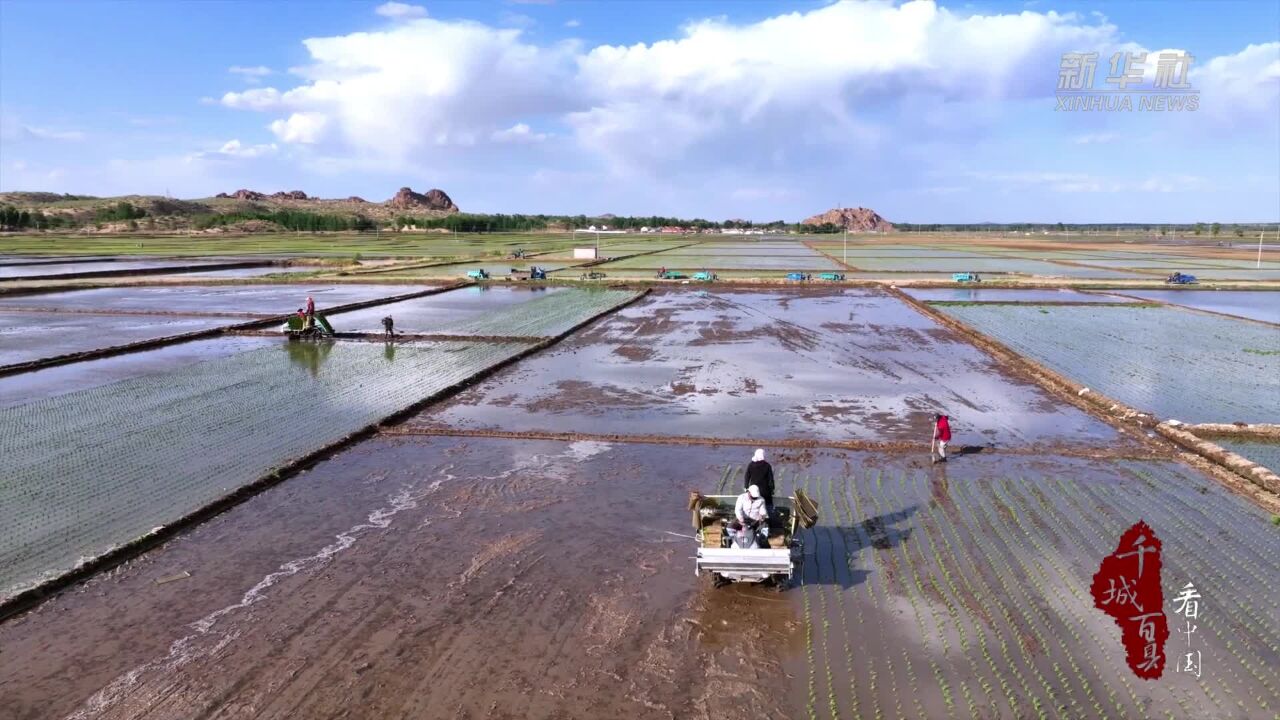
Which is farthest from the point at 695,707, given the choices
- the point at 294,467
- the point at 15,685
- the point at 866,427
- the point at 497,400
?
the point at 497,400

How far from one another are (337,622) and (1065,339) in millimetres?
25805

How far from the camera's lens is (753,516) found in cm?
848

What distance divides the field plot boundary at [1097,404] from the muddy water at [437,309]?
1957 centimetres

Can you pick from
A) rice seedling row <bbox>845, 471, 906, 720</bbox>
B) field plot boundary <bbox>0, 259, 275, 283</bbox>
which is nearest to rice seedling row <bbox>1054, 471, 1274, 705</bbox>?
rice seedling row <bbox>845, 471, 906, 720</bbox>

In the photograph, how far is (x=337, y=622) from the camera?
310 inches

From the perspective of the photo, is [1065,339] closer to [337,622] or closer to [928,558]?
[928,558]

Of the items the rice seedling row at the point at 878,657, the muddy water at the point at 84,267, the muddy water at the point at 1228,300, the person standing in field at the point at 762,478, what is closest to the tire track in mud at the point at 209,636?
the person standing in field at the point at 762,478

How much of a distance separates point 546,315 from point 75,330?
17.5 m

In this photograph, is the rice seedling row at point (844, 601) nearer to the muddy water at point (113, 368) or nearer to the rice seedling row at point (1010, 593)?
the rice seedling row at point (1010, 593)

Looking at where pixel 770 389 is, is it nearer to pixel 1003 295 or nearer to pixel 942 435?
pixel 942 435

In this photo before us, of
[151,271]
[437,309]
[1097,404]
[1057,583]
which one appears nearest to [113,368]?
[437,309]

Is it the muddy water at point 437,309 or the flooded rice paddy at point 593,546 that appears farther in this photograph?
the muddy water at point 437,309

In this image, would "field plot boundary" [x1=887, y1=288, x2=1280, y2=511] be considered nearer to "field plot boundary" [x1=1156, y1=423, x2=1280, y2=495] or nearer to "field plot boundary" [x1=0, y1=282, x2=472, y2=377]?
"field plot boundary" [x1=1156, y1=423, x2=1280, y2=495]

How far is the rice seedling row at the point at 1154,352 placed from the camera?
58.0 ft
